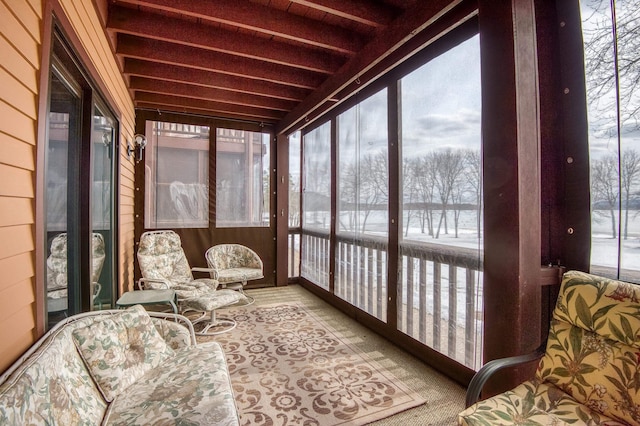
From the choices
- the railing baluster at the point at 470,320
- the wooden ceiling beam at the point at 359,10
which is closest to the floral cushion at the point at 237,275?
the railing baluster at the point at 470,320

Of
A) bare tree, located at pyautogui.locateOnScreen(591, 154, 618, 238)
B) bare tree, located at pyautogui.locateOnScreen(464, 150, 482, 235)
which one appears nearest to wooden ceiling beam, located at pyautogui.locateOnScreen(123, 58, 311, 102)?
bare tree, located at pyautogui.locateOnScreen(464, 150, 482, 235)

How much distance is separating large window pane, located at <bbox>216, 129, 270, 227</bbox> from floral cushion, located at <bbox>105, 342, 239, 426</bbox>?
3098 millimetres

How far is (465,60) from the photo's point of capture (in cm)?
207

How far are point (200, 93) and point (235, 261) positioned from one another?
7.55 ft

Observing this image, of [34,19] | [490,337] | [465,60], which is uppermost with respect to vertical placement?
[465,60]

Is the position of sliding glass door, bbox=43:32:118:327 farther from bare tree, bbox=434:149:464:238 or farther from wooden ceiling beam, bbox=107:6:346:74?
bare tree, bbox=434:149:464:238

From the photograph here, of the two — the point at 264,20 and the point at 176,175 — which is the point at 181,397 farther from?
the point at 176,175

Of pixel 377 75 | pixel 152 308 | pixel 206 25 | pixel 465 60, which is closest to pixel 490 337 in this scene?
pixel 465 60

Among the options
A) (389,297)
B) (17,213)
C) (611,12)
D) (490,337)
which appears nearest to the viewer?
(17,213)

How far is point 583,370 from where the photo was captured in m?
1.27

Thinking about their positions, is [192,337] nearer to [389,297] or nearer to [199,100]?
[389,297]

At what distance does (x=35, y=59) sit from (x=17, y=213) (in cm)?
66

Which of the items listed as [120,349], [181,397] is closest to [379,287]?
[181,397]

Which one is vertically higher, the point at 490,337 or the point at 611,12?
the point at 611,12
